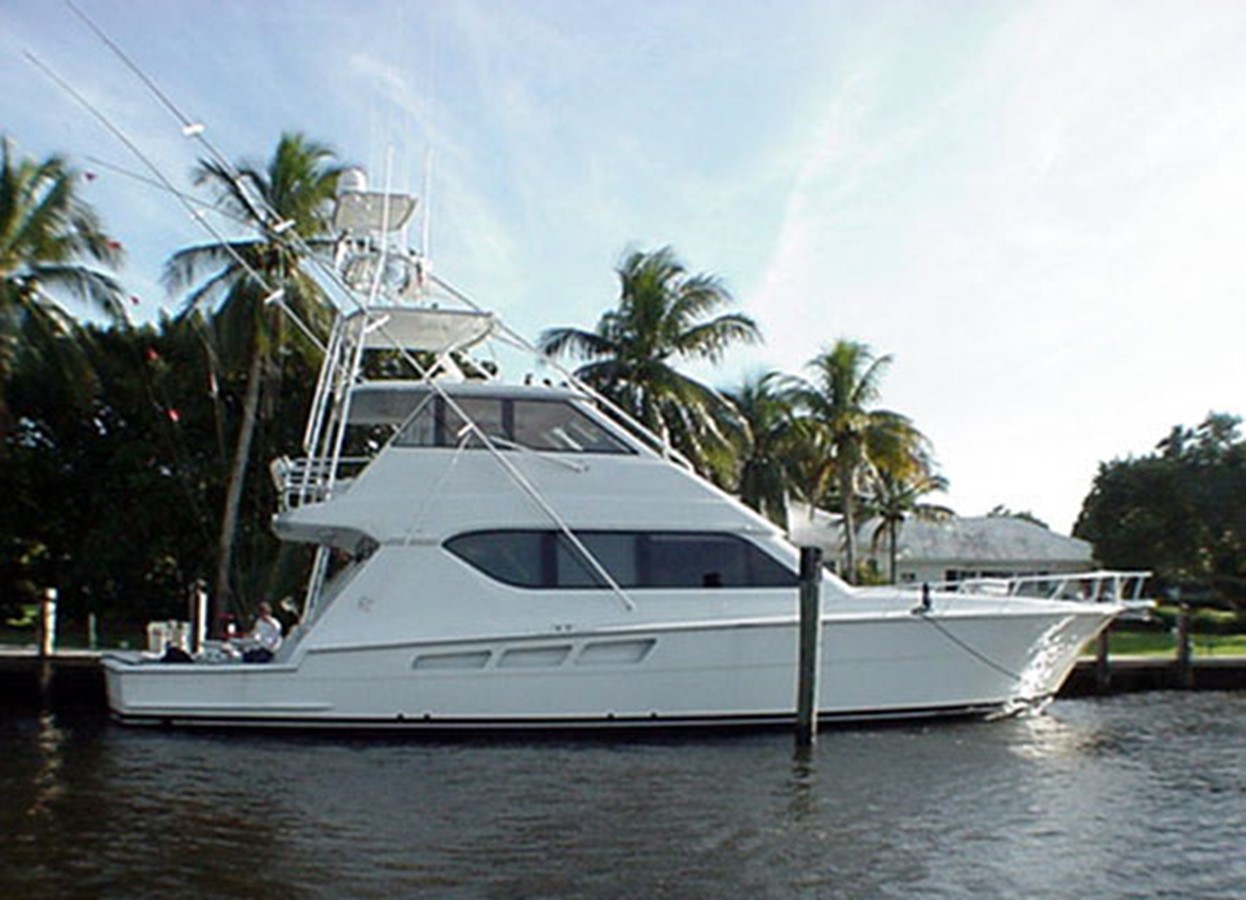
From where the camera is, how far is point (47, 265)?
22.2m

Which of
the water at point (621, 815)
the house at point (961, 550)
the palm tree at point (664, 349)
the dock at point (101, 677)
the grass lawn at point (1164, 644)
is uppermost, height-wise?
the palm tree at point (664, 349)

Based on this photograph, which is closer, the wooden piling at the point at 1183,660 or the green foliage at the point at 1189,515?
the wooden piling at the point at 1183,660

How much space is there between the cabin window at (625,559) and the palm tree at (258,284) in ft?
34.9

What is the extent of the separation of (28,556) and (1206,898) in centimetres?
2360

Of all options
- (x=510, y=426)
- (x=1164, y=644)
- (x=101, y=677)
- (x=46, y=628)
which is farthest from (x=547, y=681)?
(x=1164, y=644)

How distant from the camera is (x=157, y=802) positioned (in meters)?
8.80

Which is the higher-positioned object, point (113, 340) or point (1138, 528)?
point (113, 340)

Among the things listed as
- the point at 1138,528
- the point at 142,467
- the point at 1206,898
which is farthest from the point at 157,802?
the point at 1138,528

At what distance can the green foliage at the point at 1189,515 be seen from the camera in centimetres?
2830

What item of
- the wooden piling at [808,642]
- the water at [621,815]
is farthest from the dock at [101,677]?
the wooden piling at [808,642]

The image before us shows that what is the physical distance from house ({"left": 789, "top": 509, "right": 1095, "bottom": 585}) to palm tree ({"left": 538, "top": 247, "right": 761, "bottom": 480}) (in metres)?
12.5

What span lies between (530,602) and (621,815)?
11.1ft

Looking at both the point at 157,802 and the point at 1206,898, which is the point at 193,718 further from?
the point at 1206,898

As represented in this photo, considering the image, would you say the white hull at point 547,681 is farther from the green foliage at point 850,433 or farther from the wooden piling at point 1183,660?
the green foliage at point 850,433
